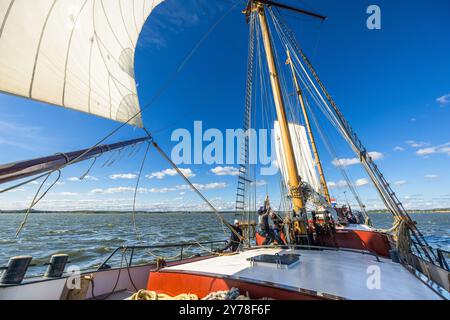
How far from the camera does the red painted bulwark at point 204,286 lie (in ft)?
8.29

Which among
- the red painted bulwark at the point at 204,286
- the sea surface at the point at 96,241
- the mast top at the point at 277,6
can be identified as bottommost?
the sea surface at the point at 96,241

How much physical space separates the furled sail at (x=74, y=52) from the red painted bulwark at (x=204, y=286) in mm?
4078

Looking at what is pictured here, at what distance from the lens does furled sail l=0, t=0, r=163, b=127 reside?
10.8ft

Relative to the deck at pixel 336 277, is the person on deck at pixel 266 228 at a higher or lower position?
higher

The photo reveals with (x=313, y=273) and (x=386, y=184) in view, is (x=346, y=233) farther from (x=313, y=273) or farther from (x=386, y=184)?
(x=313, y=273)

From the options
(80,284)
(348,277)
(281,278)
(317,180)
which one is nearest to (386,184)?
(348,277)

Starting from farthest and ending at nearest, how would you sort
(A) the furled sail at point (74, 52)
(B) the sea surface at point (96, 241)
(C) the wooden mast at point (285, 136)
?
(B) the sea surface at point (96, 241) → (C) the wooden mast at point (285, 136) → (A) the furled sail at point (74, 52)

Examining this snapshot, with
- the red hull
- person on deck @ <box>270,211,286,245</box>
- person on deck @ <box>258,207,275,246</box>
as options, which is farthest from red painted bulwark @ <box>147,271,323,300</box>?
the red hull

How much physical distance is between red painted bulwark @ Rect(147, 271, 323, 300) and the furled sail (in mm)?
4078

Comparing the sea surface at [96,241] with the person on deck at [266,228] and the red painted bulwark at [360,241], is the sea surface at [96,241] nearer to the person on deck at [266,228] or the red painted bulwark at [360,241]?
the person on deck at [266,228]

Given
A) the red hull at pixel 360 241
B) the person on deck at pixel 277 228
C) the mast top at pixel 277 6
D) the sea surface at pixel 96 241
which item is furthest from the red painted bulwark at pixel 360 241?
the mast top at pixel 277 6

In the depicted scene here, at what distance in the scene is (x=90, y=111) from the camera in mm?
4980

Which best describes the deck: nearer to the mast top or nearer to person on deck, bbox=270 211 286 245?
person on deck, bbox=270 211 286 245

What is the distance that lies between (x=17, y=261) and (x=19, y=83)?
341 cm
